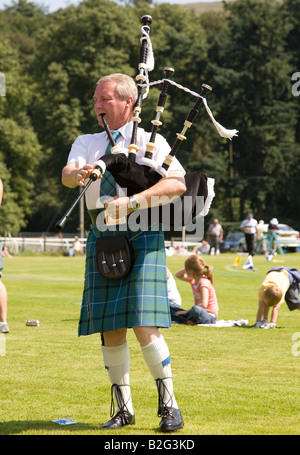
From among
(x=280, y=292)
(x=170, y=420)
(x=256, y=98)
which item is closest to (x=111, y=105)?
(x=170, y=420)

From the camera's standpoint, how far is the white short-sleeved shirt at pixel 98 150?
4.81 meters

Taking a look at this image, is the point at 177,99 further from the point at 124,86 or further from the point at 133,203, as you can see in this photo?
the point at 133,203

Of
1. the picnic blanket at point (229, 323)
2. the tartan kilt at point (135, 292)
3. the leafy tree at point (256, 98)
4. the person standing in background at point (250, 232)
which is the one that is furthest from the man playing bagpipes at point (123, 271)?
the leafy tree at point (256, 98)

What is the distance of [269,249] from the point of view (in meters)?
35.3

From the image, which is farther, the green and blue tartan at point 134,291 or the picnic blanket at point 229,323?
the picnic blanket at point 229,323

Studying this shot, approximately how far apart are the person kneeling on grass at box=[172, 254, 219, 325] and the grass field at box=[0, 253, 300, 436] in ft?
1.03

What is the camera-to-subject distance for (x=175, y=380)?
6531 mm

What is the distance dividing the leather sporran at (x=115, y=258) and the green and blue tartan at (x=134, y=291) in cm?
7

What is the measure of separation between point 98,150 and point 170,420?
5.45 feet

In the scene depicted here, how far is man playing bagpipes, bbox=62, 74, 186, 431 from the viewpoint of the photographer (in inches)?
185

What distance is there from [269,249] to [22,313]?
24.3 metres

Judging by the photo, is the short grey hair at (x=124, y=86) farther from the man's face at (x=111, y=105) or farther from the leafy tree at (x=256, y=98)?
the leafy tree at (x=256, y=98)

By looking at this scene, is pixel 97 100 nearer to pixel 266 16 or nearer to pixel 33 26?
pixel 266 16

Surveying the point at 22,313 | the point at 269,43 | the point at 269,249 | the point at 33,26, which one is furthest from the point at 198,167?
the point at 22,313
